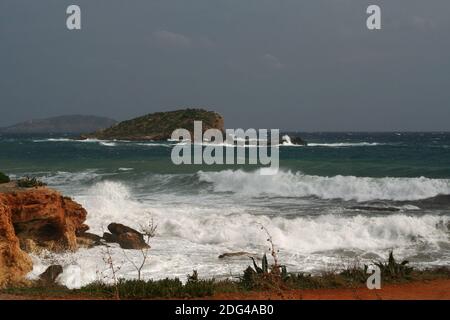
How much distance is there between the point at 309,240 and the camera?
55.2 ft

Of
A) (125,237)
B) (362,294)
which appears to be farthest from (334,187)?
(362,294)

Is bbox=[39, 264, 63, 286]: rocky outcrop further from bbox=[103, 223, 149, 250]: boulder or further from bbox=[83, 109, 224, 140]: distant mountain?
bbox=[83, 109, 224, 140]: distant mountain

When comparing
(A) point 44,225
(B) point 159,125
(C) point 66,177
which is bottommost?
(C) point 66,177

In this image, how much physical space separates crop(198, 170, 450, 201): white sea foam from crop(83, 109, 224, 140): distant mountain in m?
89.5

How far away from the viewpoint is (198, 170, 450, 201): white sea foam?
2928 cm

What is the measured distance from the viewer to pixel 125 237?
1605 cm

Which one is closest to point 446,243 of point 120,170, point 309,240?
point 309,240

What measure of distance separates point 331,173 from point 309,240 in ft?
77.4

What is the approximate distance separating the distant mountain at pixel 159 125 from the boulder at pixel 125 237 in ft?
346

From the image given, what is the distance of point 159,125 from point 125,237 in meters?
121

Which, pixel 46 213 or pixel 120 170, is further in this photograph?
pixel 120 170

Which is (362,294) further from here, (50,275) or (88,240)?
(88,240)
